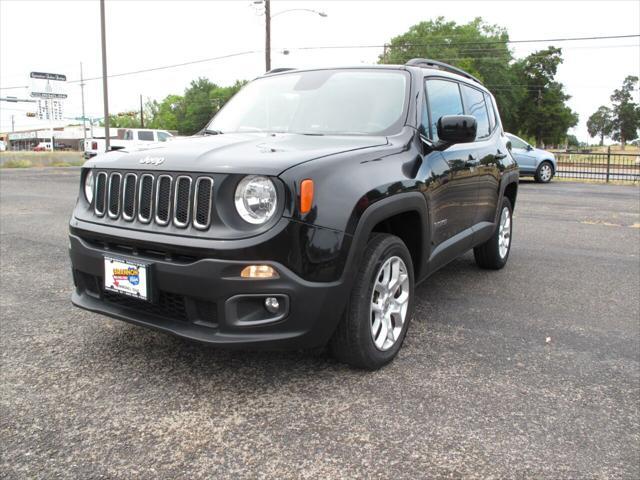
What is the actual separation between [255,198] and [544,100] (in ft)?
233

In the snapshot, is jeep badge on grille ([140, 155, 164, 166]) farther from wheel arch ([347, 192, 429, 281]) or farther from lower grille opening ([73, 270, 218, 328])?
wheel arch ([347, 192, 429, 281])

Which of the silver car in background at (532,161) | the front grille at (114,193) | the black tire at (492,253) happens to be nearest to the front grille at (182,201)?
the front grille at (114,193)

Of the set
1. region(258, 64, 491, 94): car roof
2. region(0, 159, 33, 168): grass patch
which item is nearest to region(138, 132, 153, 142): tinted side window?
region(0, 159, 33, 168): grass patch

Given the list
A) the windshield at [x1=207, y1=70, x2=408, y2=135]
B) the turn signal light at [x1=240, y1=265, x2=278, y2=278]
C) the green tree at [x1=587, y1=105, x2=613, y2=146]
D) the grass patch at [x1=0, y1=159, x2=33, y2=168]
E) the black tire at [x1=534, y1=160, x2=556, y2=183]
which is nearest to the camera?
the turn signal light at [x1=240, y1=265, x2=278, y2=278]

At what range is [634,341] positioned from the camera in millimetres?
3787

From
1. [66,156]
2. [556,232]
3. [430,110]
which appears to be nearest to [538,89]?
[66,156]

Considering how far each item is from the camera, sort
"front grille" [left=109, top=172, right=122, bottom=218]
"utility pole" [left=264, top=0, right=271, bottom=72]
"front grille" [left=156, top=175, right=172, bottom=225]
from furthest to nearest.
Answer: "utility pole" [left=264, top=0, right=271, bottom=72]
"front grille" [left=109, top=172, right=122, bottom=218]
"front grille" [left=156, top=175, right=172, bottom=225]

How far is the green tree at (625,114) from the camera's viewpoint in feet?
297

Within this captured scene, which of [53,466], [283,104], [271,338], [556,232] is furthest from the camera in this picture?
[556,232]

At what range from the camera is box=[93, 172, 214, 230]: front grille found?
270 centimetres

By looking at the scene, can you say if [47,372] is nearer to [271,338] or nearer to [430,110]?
[271,338]

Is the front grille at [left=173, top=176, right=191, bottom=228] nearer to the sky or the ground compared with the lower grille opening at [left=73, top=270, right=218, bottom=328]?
nearer to the sky

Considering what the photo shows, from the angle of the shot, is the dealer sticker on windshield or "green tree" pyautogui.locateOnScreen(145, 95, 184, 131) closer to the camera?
the dealer sticker on windshield

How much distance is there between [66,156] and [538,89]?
176 feet
